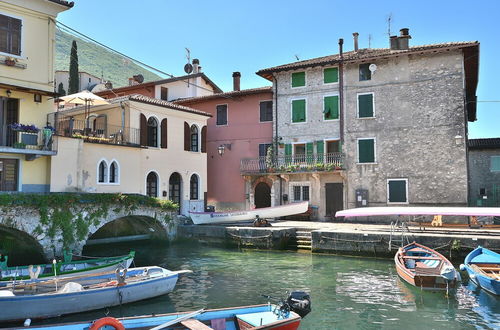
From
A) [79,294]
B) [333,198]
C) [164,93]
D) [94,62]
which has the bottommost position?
[79,294]

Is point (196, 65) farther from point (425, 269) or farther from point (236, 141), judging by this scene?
point (425, 269)

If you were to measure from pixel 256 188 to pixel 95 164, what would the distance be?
40.0 ft

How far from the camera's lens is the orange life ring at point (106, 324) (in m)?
7.79

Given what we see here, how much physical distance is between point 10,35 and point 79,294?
13.6 metres

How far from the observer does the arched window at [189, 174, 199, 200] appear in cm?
2911

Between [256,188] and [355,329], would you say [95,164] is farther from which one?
[355,329]

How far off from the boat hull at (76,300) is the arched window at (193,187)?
54.3 ft

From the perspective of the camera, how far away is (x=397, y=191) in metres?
25.6

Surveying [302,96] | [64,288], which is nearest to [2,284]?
[64,288]

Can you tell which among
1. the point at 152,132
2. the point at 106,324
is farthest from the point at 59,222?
the point at 106,324

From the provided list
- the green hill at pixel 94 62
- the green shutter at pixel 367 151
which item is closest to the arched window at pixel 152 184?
the green shutter at pixel 367 151

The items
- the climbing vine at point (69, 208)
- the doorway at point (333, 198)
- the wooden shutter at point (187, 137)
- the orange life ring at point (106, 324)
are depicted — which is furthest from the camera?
the wooden shutter at point (187, 137)

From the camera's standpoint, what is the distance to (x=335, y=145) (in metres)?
28.2

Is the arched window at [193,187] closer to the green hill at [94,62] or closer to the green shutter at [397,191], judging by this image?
the green shutter at [397,191]
